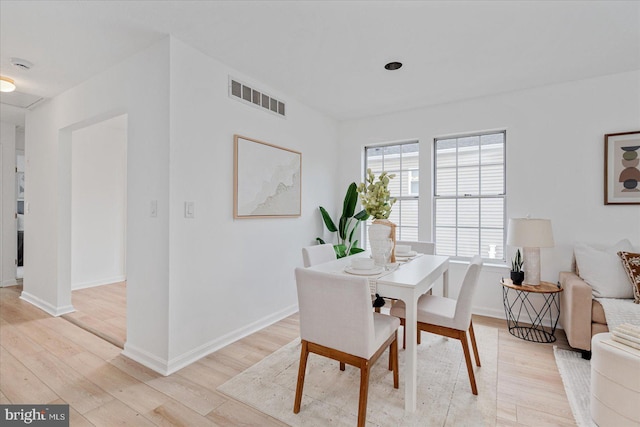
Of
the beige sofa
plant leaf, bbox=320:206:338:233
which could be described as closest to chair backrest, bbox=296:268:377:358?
the beige sofa

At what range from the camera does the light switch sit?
7.84 feet

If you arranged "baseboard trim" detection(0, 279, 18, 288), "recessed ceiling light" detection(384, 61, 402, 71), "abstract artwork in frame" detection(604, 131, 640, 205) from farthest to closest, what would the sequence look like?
"baseboard trim" detection(0, 279, 18, 288), "abstract artwork in frame" detection(604, 131, 640, 205), "recessed ceiling light" detection(384, 61, 402, 71)

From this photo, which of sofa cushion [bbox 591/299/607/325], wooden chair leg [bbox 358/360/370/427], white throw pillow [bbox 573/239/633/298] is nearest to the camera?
wooden chair leg [bbox 358/360/370/427]

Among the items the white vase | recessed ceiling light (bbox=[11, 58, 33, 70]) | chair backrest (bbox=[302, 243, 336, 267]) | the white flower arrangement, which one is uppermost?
recessed ceiling light (bbox=[11, 58, 33, 70])

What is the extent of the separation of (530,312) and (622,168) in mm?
1650

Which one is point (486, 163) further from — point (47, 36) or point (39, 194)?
point (39, 194)

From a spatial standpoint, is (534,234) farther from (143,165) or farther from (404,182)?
(143,165)

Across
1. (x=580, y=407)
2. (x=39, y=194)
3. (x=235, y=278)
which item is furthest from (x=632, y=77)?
(x=39, y=194)

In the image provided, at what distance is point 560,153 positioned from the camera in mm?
3139

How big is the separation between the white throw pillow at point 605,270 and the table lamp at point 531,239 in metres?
0.29

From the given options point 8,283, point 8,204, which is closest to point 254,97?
point 8,204

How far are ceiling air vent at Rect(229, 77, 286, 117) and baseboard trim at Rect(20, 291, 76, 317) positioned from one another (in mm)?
3141

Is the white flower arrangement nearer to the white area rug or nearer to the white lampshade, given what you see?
the white lampshade

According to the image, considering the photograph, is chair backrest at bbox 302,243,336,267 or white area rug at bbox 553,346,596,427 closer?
white area rug at bbox 553,346,596,427
